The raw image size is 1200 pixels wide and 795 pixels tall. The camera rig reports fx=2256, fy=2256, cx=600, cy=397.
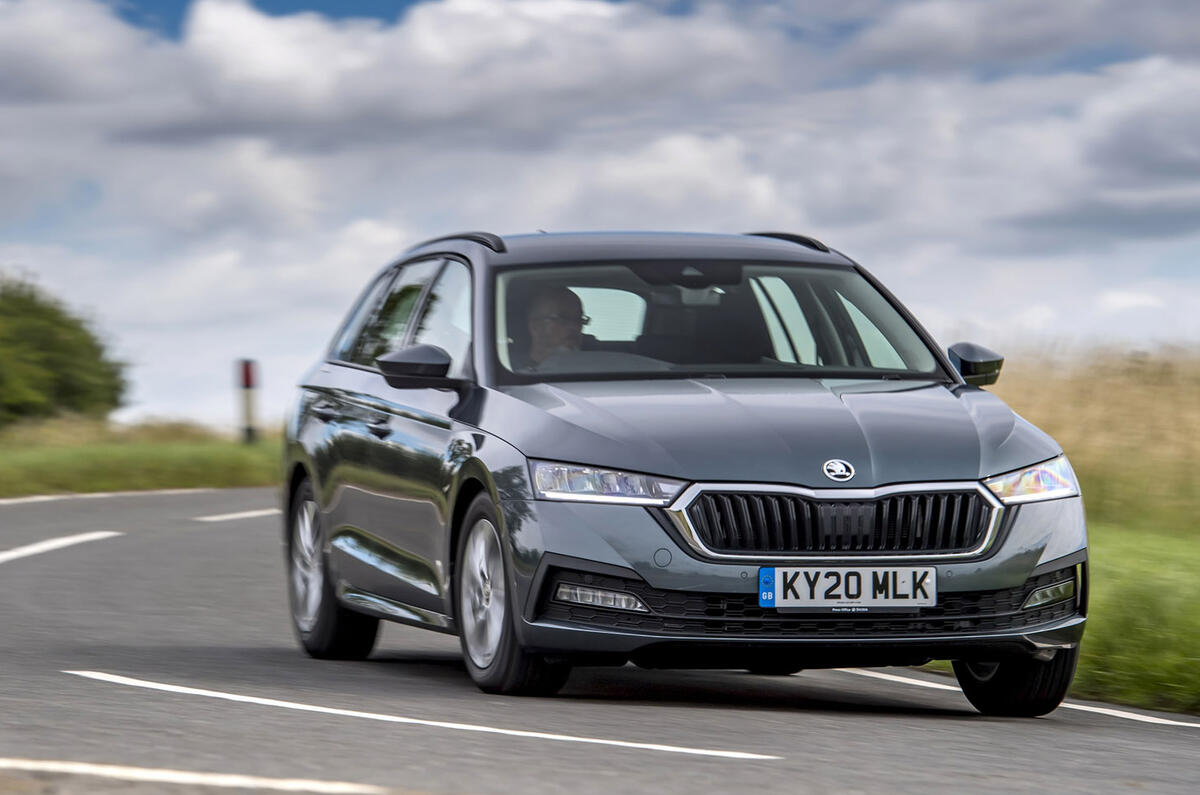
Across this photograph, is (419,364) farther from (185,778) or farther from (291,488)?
(185,778)

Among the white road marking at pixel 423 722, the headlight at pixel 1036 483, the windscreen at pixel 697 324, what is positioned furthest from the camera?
the windscreen at pixel 697 324

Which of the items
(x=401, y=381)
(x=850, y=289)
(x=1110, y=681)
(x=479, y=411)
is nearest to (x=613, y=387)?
(x=479, y=411)

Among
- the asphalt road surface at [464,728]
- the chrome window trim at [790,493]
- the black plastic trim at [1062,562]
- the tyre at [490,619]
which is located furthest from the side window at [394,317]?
the black plastic trim at [1062,562]

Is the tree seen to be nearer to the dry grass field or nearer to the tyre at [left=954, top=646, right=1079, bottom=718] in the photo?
the dry grass field

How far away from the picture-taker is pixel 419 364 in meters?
8.32

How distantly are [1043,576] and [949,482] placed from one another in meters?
0.52

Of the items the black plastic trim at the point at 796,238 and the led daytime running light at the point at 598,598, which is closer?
the led daytime running light at the point at 598,598

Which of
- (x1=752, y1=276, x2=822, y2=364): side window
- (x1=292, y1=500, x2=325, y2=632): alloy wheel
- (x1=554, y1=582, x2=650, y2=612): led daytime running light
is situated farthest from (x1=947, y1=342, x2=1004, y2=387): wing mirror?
(x1=292, y1=500, x2=325, y2=632): alloy wheel

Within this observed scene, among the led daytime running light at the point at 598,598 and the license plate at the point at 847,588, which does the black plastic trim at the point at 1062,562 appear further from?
the led daytime running light at the point at 598,598

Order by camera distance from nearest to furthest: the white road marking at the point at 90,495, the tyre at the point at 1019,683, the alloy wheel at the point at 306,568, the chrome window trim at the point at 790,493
→ the chrome window trim at the point at 790,493 → the tyre at the point at 1019,683 → the alloy wheel at the point at 306,568 → the white road marking at the point at 90,495

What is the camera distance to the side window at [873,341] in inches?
346

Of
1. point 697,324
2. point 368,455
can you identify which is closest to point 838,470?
point 697,324

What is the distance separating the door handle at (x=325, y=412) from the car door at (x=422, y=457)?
52cm

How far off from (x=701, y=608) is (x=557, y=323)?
1.60 m
